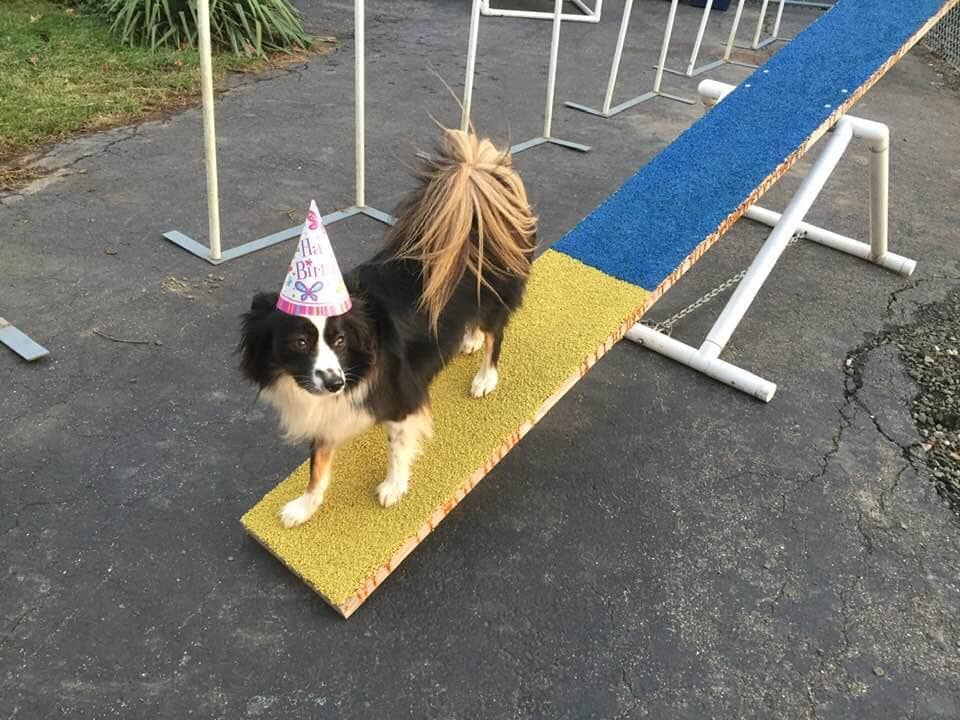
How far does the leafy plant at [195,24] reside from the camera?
6.79m

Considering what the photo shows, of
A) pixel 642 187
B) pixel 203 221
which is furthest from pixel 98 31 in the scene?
pixel 642 187

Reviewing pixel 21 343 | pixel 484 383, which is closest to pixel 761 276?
pixel 484 383

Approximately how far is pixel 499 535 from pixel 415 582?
1.23 feet

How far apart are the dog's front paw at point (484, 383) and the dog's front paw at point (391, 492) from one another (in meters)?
0.56

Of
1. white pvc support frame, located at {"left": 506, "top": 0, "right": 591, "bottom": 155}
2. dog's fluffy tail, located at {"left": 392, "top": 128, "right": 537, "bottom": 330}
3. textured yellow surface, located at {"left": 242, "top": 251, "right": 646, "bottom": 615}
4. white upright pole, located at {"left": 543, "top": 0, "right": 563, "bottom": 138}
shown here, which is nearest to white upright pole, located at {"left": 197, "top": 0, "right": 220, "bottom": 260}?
dog's fluffy tail, located at {"left": 392, "top": 128, "right": 537, "bottom": 330}

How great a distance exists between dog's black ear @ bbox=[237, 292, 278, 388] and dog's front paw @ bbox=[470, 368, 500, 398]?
1.00 metres

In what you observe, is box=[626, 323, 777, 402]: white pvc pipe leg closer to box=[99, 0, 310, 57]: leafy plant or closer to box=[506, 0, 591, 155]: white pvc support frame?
box=[506, 0, 591, 155]: white pvc support frame

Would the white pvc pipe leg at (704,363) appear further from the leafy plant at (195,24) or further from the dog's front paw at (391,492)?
the leafy plant at (195,24)

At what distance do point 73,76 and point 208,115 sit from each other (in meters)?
3.57

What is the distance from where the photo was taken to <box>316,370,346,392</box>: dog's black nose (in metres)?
1.81

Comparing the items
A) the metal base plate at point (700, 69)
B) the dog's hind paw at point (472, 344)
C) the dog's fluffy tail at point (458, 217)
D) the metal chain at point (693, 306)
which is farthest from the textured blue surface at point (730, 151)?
the metal base plate at point (700, 69)

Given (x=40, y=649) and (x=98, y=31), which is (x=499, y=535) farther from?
(x=98, y=31)

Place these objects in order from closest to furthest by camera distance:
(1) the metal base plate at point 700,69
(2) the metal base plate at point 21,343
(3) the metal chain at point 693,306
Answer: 1. (2) the metal base plate at point 21,343
2. (3) the metal chain at point 693,306
3. (1) the metal base plate at point 700,69

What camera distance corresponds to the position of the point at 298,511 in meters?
2.31
